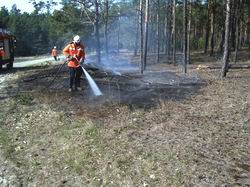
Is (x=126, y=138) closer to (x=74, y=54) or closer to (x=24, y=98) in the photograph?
(x=74, y=54)

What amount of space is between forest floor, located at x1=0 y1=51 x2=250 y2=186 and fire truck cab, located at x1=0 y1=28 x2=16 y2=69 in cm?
1524

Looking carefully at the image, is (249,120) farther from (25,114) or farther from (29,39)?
(29,39)

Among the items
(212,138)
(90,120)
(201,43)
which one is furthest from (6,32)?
(201,43)

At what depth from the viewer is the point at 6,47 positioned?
3272 cm

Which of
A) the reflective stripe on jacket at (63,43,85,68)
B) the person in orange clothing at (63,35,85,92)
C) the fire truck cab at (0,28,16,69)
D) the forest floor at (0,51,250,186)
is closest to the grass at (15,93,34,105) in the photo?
the forest floor at (0,51,250,186)

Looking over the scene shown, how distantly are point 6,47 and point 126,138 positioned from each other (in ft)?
80.1

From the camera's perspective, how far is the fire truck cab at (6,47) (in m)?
31.5

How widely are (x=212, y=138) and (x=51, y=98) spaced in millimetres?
7438

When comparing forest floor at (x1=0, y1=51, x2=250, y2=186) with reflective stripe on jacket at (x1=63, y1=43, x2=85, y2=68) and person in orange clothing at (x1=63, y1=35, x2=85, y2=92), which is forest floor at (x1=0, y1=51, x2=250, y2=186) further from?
reflective stripe on jacket at (x1=63, y1=43, x2=85, y2=68)

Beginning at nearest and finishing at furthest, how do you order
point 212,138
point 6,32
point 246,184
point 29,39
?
1. point 246,184
2. point 212,138
3. point 6,32
4. point 29,39

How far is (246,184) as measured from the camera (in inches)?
300

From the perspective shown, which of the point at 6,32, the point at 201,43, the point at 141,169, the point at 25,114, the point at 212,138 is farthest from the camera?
the point at 201,43

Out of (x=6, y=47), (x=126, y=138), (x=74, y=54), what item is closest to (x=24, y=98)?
(x=74, y=54)

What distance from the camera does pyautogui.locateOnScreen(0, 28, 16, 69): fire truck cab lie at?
31.5 metres
